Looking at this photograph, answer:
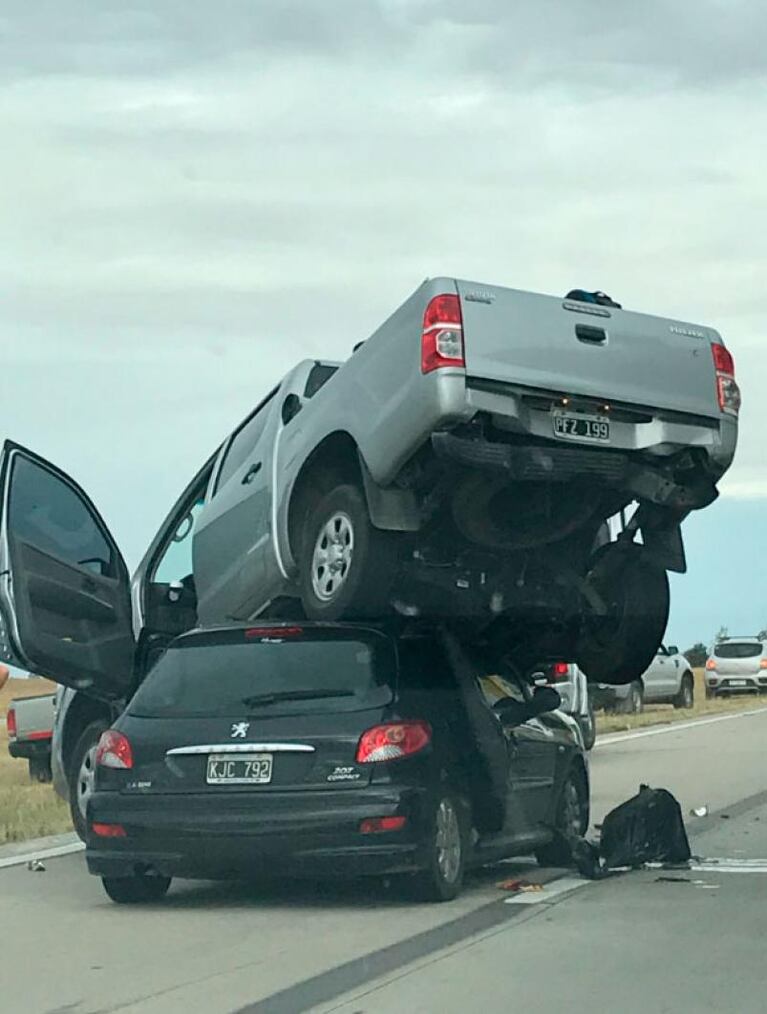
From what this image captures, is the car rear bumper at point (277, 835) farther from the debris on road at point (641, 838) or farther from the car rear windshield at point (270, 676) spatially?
the debris on road at point (641, 838)

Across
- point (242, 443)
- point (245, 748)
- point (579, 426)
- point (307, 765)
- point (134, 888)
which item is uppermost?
point (242, 443)

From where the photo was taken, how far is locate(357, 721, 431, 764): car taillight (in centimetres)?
1036

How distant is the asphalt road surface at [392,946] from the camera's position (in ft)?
25.6

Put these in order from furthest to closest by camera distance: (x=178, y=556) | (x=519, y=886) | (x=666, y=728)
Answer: (x=666, y=728) → (x=178, y=556) → (x=519, y=886)

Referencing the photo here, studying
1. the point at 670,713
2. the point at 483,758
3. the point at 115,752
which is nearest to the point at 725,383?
the point at 483,758

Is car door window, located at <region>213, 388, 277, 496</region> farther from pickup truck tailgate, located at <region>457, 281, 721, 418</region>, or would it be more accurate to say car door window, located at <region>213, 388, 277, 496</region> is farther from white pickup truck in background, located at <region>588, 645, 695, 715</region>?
white pickup truck in background, located at <region>588, 645, 695, 715</region>

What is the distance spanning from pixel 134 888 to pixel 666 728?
21.4 m

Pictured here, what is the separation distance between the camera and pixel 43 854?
13656mm

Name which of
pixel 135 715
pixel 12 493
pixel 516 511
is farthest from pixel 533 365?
pixel 12 493

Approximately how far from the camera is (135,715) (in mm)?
11039

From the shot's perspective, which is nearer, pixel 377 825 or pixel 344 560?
pixel 377 825

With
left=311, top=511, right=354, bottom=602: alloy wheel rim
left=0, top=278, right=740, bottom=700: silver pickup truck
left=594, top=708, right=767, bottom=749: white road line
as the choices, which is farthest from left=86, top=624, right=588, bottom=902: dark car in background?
left=594, top=708, right=767, bottom=749: white road line

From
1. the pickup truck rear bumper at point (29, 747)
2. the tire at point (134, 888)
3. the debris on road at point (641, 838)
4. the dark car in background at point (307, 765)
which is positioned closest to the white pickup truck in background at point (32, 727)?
the pickup truck rear bumper at point (29, 747)

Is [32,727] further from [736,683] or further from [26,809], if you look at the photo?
[736,683]
